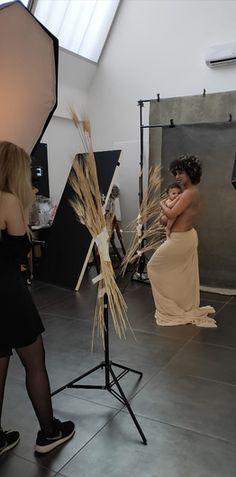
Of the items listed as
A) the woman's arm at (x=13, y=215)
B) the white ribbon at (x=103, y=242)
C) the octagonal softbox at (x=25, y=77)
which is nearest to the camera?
the octagonal softbox at (x=25, y=77)

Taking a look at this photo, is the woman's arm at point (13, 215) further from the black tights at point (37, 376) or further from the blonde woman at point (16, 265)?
the black tights at point (37, 376)

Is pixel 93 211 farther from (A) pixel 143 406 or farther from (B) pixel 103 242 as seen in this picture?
(A) pixel 143 406

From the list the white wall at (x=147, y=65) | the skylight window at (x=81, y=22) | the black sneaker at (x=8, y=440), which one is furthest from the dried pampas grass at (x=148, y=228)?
the skylight window at (x=81, y=22)

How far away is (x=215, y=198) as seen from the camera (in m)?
4.98

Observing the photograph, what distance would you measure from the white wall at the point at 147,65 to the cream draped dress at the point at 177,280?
2.42 meters

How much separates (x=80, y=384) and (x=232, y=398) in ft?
3.15

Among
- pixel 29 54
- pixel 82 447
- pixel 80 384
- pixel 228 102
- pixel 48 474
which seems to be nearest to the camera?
pixel 29 54

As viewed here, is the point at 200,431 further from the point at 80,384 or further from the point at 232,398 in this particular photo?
the point at 80,384

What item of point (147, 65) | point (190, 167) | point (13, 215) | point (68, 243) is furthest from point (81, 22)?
point (13, 215)

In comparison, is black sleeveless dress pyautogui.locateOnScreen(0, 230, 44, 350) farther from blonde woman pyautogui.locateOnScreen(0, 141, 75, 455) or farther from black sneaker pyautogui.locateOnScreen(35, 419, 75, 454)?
black sneaker pyautogui.locateOnScreen(35, 419, 75, 454)

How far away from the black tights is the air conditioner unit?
4485mm

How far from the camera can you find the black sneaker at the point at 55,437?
2.01 metres

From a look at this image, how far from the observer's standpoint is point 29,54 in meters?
1.67

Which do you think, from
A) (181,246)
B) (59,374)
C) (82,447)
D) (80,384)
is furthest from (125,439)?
(181,246)
